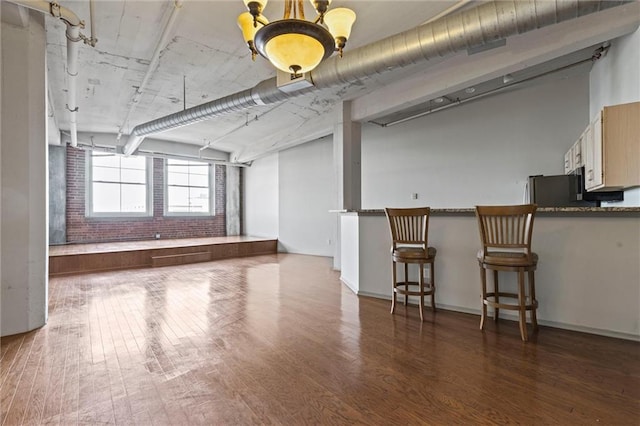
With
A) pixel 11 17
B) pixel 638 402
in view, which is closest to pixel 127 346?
pixel 11 17

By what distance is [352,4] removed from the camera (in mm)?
3145

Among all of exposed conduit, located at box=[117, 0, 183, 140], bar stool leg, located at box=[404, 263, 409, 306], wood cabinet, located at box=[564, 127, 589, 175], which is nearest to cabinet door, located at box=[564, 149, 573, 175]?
wood cabinet, located at box=[564, 127, 589, 175]

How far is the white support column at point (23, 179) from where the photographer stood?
9.55 ft

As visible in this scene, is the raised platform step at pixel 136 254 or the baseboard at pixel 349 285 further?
the raised platform step at pixel 136 254

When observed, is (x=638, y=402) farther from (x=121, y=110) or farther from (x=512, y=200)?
(x=121, y=110)

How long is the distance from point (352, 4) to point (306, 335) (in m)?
3.24

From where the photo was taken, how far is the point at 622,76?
3217 millimetres

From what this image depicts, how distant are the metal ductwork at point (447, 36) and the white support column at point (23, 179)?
238 centimetres

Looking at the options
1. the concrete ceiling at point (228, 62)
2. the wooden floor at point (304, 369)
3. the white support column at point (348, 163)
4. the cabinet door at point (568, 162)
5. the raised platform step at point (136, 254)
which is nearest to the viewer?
the wooden floor at point (304, 369)

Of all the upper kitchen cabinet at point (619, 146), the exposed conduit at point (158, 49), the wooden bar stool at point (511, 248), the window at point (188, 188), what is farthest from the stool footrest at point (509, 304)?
the window at point (188, 188)

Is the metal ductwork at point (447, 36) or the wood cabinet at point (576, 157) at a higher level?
the metal ductwork at point (447, 36)

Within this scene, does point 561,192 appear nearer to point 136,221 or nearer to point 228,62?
point 228,62

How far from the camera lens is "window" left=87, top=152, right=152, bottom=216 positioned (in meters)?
8.30

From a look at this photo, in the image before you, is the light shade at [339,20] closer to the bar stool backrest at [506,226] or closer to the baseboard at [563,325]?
the bar stool backrest at [506,226]
